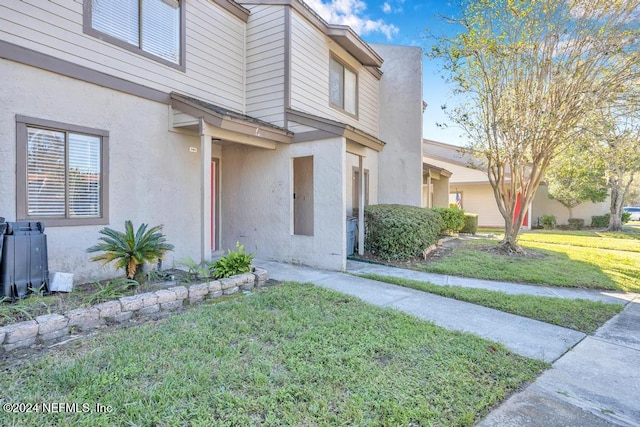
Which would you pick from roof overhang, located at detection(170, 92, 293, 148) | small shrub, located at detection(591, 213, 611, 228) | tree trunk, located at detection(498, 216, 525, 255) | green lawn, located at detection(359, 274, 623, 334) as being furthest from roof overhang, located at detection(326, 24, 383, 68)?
small shrub, located at detection(591, 213, 611, 228)

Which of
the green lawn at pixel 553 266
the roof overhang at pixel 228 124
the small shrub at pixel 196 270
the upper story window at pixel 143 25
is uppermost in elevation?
the upper story window at pixel 143 25

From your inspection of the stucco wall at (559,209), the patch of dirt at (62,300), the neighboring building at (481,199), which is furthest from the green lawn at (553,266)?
the stucco wall at (559,209)

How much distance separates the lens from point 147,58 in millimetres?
6621

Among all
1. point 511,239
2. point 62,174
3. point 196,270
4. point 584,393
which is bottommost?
point 584,393

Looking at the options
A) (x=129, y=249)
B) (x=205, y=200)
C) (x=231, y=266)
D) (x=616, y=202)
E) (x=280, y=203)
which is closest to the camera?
(x=129, y=249)

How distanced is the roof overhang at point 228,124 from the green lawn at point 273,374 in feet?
12.1

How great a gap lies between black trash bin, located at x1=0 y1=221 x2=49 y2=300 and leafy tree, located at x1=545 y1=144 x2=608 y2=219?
2043 cm

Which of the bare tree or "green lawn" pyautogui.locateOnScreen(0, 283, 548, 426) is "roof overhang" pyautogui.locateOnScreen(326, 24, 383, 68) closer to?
the bare tree

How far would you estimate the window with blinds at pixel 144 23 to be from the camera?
606 cm

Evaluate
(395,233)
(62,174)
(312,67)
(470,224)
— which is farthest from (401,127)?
(62,174)

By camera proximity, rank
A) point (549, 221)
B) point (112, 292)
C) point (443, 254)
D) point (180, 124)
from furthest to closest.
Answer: point (549, 221) < point (443, 254) < point (180, 124) < point (112, 292)

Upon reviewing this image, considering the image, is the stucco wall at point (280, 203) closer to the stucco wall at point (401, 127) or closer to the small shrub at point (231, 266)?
the small shrub at point (231, 266)

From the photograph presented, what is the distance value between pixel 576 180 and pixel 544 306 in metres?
17.7

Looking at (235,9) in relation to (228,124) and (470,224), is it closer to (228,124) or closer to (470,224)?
(228,124)
